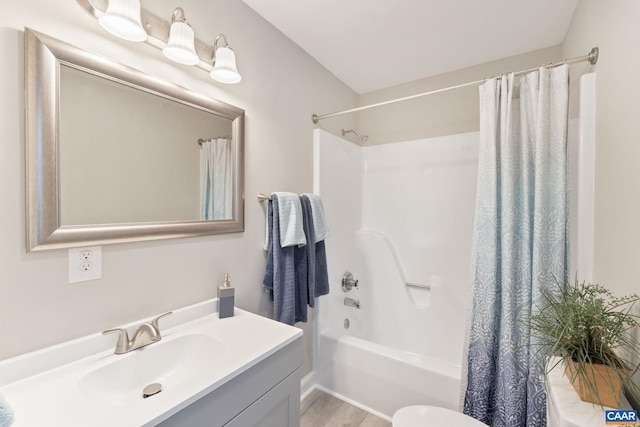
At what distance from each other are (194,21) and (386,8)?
99 cm

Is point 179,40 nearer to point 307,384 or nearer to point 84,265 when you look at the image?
point 84,265

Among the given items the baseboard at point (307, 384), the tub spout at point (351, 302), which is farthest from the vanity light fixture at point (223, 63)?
the baseboard at point (307, 384)

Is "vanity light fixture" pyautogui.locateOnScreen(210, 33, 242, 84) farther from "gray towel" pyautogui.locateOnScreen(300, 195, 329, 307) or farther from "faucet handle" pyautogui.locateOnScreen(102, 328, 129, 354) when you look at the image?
"faucet handle" pyautogui.locateOnScreen(102, 328, 129, 354)

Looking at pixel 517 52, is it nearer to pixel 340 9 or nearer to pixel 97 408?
pixel 340 9

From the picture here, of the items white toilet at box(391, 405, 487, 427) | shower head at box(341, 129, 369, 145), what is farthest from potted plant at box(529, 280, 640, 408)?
shower head at box(341, 129, 369, 145)

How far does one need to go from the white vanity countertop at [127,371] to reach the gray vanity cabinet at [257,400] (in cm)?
4

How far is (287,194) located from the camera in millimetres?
1613

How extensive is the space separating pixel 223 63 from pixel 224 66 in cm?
1

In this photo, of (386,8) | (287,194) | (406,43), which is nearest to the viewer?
(386,8)

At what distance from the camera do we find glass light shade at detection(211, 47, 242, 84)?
124 cm

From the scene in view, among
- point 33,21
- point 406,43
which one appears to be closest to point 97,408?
point 33,21

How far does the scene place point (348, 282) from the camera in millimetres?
2279

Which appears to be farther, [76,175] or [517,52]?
[517,52]

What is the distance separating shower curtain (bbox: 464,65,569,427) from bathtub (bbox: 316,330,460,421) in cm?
16
